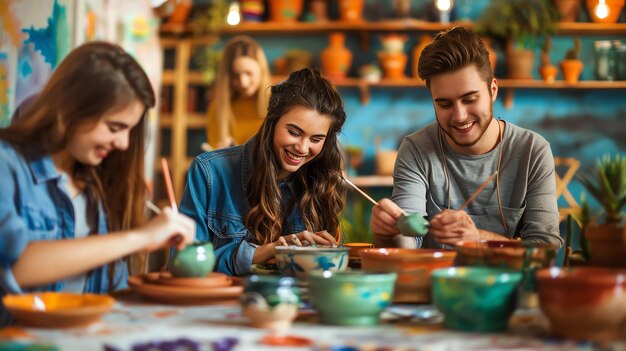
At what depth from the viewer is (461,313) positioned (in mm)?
1188

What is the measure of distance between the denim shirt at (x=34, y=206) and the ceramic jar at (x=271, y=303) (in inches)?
18.0

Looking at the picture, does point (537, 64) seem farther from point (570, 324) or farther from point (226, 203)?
point (570, 324)

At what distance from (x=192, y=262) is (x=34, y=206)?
389 mm

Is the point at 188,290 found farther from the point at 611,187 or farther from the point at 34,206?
the point at 611,187

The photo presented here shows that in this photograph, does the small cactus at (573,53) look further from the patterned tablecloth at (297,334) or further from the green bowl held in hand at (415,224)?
the patterned tablecloth at (297,334)

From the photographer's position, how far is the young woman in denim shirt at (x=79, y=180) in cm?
138

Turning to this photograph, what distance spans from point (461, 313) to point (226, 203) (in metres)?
1.06

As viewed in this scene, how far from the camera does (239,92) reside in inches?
184

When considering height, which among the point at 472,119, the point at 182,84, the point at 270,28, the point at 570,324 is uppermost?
the point at 270,28

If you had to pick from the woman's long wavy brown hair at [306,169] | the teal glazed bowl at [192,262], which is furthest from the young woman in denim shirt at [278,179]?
the teal glazed bowl at [192,262]

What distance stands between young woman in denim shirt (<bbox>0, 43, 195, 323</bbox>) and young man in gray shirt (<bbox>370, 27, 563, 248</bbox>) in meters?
0.84

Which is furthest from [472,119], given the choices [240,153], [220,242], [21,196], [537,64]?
[537,64]

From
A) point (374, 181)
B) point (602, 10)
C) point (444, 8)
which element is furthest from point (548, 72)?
point (374, 181)

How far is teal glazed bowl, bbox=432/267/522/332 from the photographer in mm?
1182
